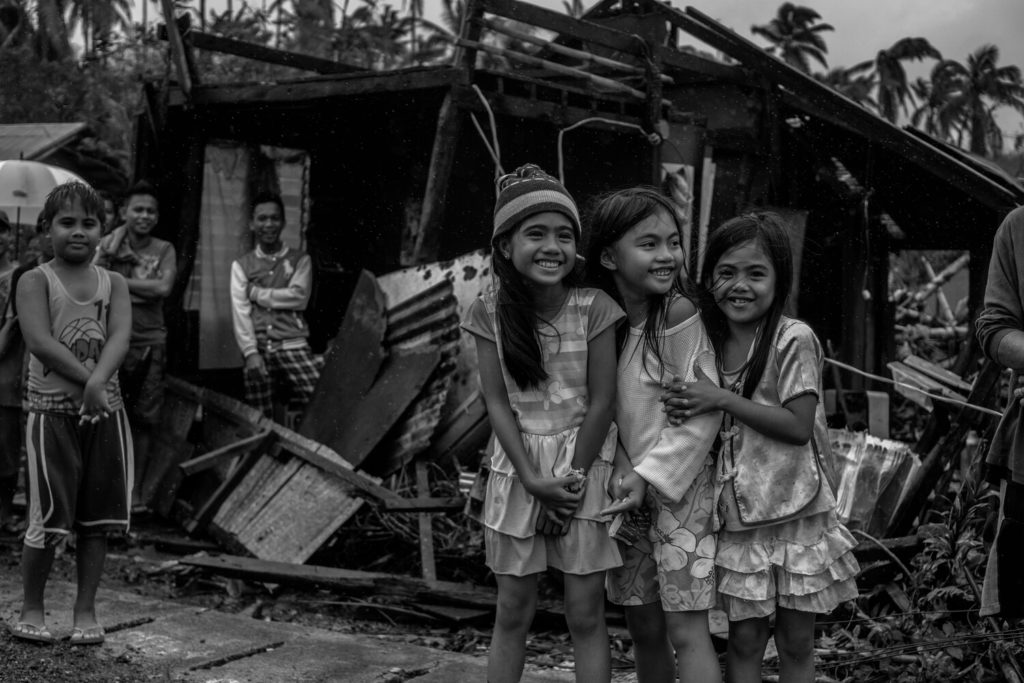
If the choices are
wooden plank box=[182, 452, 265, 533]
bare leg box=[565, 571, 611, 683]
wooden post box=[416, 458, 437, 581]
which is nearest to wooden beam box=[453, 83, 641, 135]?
wooden post box=[416, 458, 437, 581]

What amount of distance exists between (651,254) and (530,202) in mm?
389

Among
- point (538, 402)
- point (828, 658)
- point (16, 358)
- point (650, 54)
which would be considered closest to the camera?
point (538, 402)

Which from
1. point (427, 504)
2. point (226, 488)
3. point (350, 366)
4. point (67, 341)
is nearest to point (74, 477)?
point (67, 341)

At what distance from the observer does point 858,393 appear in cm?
837

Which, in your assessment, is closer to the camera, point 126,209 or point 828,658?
point 828,658

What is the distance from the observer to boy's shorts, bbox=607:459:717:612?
2883 mm

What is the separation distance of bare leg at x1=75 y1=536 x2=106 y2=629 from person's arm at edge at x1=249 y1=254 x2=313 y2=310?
2934 mm

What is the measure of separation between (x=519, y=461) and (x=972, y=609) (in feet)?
6.77

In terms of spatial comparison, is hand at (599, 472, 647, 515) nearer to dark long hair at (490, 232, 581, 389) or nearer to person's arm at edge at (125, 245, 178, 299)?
dark long hair at (490, 232, 581, 389)

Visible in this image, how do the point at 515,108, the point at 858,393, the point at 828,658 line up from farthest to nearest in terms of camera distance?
the point at 858,393, the point at 515,108, the point at 828,658

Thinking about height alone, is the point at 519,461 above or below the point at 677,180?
below

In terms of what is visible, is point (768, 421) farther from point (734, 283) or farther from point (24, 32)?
point (24, 32)

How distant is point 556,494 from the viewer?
2.95 meters

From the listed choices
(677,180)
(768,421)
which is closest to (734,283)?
(768,421)
